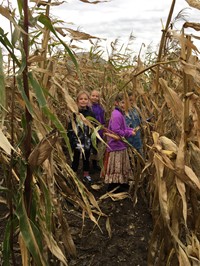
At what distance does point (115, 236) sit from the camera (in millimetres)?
2227

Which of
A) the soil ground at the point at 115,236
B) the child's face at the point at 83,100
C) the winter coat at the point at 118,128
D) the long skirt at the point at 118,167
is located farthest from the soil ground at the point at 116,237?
the child's face at the point at 83,100

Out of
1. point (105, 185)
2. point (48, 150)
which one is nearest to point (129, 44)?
point (105, 185)

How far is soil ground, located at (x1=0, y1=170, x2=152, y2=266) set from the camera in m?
2.00

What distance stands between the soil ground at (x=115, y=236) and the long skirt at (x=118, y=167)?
0.26 m

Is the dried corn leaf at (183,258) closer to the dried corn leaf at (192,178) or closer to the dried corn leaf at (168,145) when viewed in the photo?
the dried corn leaf at (192,178)

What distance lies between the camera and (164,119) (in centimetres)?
215

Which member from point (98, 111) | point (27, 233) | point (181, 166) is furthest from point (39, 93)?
point (98, 111)

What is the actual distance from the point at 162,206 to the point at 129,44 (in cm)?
290

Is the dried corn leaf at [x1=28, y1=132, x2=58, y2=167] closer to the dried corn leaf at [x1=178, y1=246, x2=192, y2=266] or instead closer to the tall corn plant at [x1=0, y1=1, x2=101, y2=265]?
the tall corn plant at [x1=0, y1=1, x2=101, y2=265]

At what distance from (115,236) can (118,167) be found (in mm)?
771

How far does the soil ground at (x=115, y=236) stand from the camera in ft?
6.55

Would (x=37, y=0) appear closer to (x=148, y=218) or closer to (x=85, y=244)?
(x=85, y=244)

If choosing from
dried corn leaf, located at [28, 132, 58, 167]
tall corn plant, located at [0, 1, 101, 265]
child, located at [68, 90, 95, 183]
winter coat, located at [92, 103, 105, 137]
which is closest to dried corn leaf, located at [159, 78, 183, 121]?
tall corn plant, located at [0, 1, 101, 265]

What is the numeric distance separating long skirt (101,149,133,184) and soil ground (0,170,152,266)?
0.26 meters
